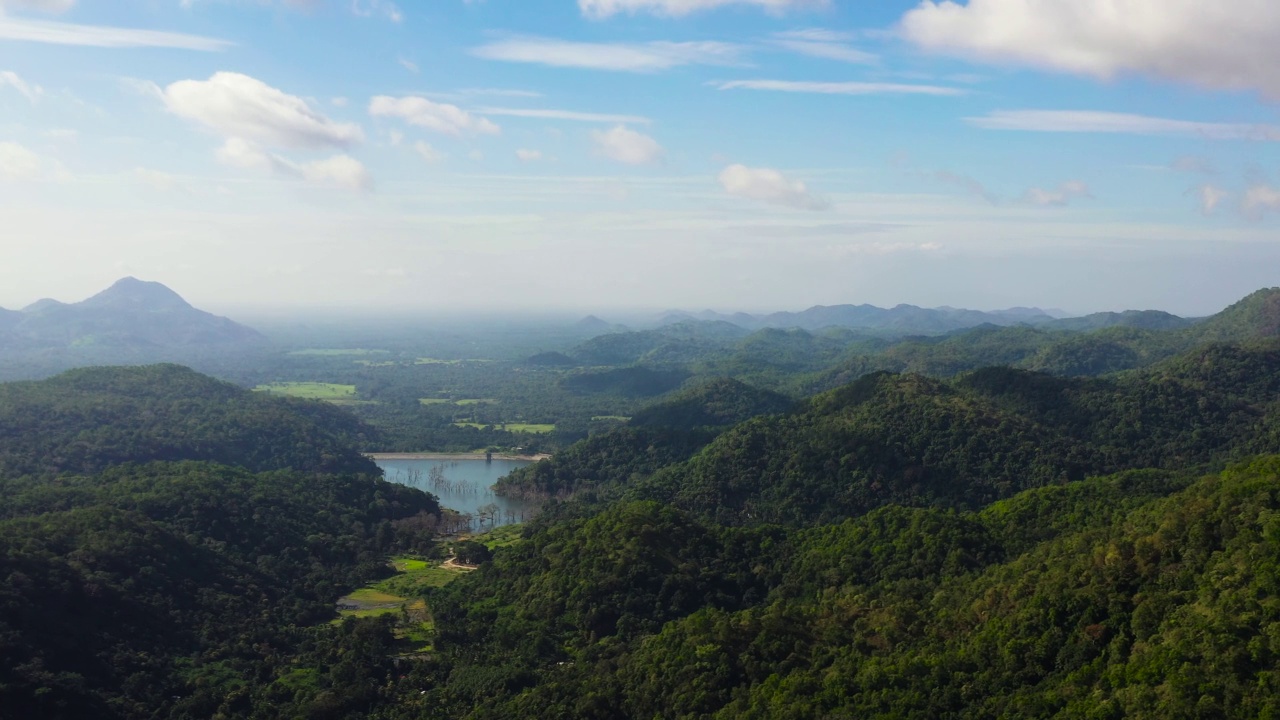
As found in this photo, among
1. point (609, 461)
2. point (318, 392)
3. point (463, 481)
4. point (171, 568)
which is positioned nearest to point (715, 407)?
point (609, 461)

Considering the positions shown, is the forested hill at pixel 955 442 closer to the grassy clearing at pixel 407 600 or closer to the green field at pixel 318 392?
the grassy clearing at pixel 407 600

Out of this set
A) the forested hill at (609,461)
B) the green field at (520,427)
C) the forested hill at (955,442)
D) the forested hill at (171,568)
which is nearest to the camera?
the forested hill at (171,568)

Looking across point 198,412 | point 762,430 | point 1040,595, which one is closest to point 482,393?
point 198,412

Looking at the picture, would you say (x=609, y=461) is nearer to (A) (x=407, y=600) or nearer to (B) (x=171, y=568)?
(A) (x=407, y=600)

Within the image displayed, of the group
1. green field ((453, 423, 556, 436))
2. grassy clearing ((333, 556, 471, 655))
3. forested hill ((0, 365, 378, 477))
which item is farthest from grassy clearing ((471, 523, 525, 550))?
green field ((453, 423, 556, 436))

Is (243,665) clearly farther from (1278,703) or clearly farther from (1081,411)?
(1081,411)

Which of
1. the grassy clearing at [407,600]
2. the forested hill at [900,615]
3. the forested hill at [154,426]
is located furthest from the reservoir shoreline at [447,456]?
the forested hill at [900,615]
